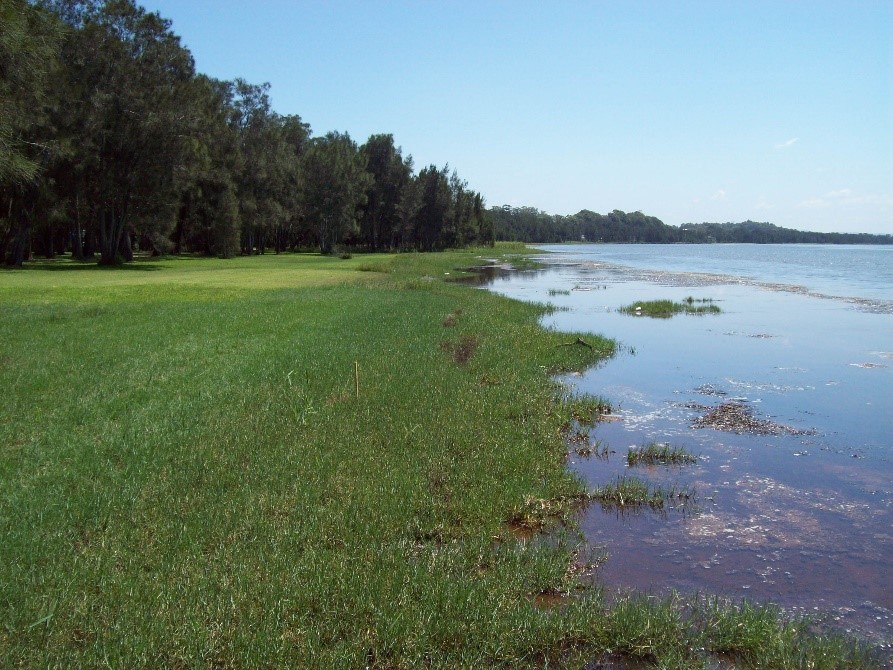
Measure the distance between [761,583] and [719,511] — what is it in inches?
79.5

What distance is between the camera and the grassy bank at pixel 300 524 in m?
5.71

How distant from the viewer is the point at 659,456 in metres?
11.8

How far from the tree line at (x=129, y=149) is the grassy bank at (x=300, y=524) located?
37.7 feet

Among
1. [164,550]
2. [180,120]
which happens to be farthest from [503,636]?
[180,120]

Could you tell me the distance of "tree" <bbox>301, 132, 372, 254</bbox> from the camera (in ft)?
290

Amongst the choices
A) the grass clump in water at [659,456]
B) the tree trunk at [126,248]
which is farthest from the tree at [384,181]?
the grass clump in water at [659,456]

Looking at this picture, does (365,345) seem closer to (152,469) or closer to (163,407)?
(163,407)

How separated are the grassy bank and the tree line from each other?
37.7 feet

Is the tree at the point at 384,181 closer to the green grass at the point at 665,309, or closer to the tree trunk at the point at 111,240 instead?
the tree trunk at the point at 111,240

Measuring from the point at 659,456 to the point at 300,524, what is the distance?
656 centimetres

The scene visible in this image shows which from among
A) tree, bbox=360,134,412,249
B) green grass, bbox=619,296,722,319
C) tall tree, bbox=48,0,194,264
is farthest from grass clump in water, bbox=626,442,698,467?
tree, bbox=360,134,412,249

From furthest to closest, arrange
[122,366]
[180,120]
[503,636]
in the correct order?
[180,120] → [122,366] → [503,636]

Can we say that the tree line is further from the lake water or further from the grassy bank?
the lake water

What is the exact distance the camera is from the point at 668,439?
12.9 m
